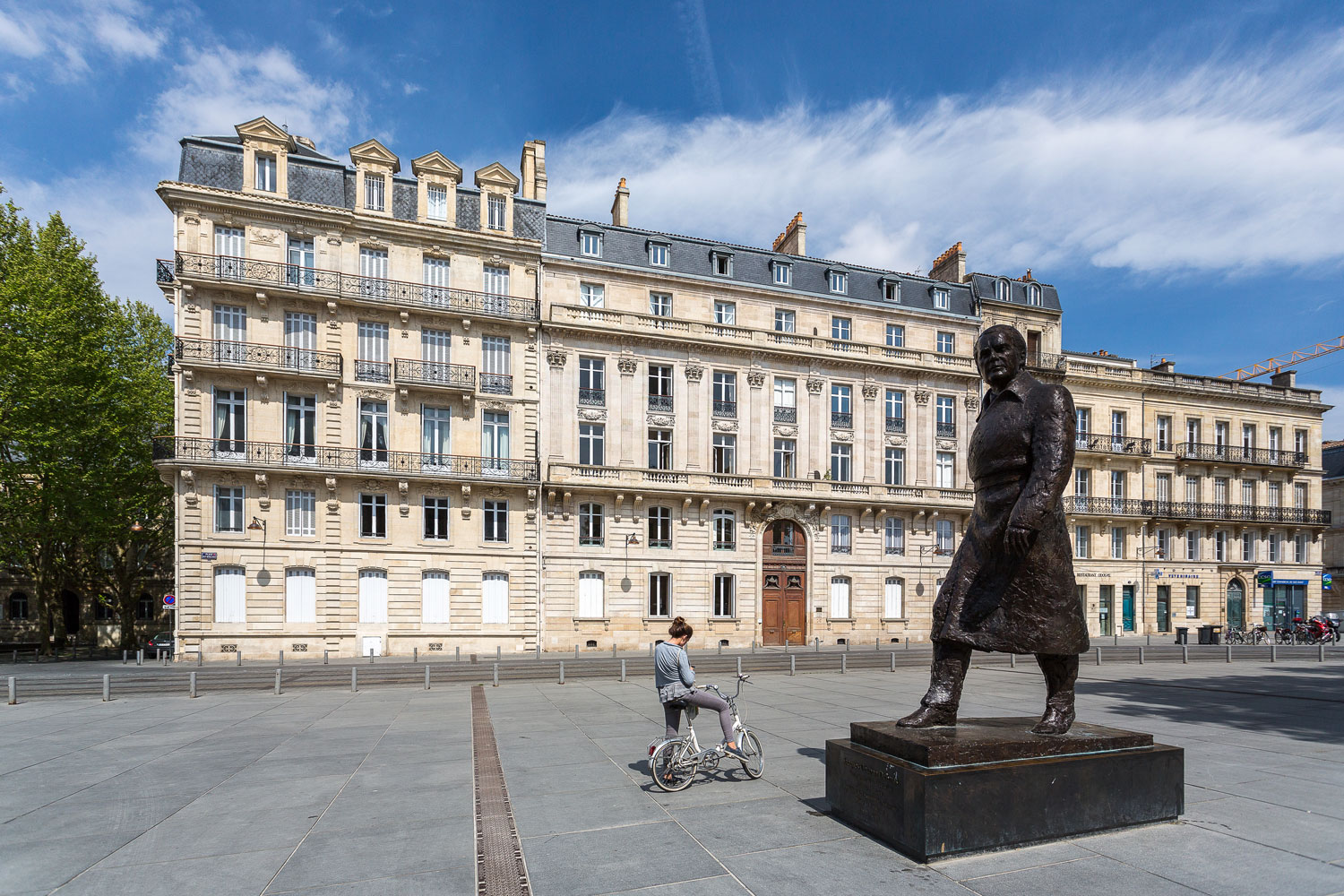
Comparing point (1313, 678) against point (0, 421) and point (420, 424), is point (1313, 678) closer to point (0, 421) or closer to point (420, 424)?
point (420, 424)

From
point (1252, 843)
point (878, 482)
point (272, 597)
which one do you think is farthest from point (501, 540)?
point (1252, 843)

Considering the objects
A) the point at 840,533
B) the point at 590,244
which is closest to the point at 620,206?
the point at 590,244

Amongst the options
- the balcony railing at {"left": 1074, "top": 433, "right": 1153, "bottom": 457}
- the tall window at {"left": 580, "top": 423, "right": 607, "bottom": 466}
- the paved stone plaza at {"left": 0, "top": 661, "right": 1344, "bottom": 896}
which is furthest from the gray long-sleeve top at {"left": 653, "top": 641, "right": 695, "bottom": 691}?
the balcony railing at {"left": 1074, "top": 433, "right": 1153, "bottom": 457}

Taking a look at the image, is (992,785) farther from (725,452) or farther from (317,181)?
(317,181)

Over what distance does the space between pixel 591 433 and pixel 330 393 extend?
10380mm

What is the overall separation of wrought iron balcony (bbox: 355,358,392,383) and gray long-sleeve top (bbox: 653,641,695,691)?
79.8 ft

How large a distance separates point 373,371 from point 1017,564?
2747 cm

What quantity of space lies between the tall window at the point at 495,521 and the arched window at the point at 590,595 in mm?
3649

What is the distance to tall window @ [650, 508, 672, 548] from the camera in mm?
A: 32938

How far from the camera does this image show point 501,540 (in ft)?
101

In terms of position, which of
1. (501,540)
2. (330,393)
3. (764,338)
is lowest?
(501,540)

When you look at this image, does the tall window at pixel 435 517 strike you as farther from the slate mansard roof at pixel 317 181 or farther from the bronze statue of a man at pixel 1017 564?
the bronze statue of a man at pixel 1017 564

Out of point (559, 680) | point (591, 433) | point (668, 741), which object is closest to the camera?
point (668, 741)

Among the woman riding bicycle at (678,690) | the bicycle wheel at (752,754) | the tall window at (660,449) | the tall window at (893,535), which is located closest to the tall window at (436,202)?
the tall window at (660,449)
